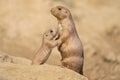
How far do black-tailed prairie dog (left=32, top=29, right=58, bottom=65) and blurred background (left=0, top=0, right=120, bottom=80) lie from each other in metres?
6.68

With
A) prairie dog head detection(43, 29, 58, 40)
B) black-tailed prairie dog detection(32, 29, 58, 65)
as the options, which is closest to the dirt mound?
black-tailed prairie dog detection(32, 29, 58, 65)

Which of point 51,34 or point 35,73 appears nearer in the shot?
point 35,73

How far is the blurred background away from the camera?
1548 centimetres

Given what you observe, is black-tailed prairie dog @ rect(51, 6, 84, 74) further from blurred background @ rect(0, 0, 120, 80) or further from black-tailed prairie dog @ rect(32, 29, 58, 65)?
blurred background @ rect(0, 0, 120, 80)

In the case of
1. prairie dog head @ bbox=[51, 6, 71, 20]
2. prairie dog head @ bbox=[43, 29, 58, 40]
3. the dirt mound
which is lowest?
the dirt mound

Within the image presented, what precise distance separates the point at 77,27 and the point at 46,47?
32.1 ft

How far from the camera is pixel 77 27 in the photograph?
17391 millimetres

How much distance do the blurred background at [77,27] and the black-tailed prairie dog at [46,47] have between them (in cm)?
668

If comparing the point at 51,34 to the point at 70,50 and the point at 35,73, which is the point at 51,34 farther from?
the point at 35,73

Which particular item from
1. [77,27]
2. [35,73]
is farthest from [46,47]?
[77,27]

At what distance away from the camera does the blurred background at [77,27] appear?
15477mm

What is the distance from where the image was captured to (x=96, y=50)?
634 inches

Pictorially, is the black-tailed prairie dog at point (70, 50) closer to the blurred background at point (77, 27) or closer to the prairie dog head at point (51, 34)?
the prairie dog head at point (51, 34)

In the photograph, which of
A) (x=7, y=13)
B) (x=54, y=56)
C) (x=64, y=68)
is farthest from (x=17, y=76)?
(x=7, y=13)
